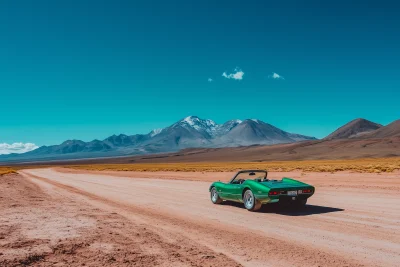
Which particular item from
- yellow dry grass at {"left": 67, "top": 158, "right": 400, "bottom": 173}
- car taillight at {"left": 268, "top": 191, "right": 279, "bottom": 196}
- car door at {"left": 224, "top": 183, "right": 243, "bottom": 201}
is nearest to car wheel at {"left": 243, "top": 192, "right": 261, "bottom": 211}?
car door at {"left": 224, "top": 183, "right": 243, "bottom": 201}

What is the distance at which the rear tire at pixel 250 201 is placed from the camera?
11.4m

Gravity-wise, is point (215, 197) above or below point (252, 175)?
below

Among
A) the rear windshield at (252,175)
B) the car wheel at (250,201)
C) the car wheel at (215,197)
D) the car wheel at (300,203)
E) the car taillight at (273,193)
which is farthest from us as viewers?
the car wheel at (215,197)

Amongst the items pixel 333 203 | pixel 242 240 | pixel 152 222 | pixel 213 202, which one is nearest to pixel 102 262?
pixel 242 240

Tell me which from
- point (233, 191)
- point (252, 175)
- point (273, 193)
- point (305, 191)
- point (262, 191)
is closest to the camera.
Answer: point (273, 193)

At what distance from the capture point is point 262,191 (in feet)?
36.0

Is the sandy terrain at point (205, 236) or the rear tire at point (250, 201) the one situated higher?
the rear tire at point (250, 201)

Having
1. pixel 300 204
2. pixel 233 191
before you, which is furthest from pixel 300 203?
pixel 233 191

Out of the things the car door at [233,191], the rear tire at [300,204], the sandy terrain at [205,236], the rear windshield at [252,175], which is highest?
the rear windshield at [252,175]

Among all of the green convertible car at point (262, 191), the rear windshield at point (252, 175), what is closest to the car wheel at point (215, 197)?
the green convertible car at point (262, 191)

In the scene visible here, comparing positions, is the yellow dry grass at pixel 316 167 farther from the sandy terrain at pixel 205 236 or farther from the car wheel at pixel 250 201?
the sandy terrain at pixel 205 236

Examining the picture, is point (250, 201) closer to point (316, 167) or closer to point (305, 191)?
point (305, 191)

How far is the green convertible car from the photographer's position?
35.5 feet

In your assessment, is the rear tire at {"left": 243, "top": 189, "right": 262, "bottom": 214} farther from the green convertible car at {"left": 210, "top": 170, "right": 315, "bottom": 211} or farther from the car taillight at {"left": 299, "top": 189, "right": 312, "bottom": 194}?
the car taillight at {"left": 299, "top": 189, "right": 312, "bottom": 194}
